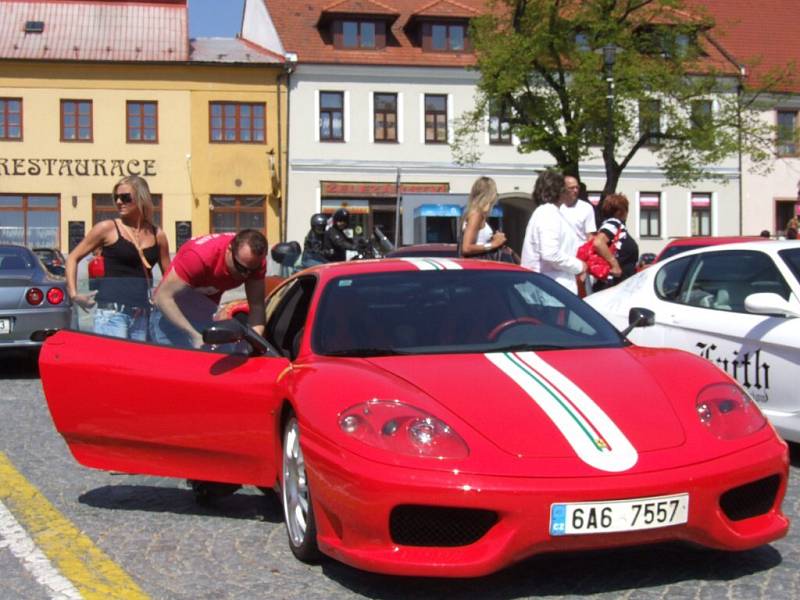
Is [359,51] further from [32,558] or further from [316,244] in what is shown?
[32,558]

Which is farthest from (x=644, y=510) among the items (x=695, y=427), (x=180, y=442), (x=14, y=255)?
(x=14, y=255)

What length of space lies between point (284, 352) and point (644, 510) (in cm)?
195

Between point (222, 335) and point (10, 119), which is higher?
point (10, 119)

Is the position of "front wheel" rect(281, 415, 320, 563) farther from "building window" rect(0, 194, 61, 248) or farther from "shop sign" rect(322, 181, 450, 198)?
"shop sign" rect(322, 181, 450, 198)

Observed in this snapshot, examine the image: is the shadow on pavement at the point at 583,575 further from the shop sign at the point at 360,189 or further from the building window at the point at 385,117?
the building window at the point at 385,117

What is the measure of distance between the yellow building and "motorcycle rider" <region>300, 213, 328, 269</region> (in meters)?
25.0

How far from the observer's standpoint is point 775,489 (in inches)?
164

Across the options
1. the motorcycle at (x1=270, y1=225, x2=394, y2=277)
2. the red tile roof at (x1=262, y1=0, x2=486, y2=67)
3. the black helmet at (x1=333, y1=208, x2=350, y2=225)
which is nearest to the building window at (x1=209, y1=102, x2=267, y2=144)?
the red tile roof at (x1=262, y1=0, x2=486, y2=67)

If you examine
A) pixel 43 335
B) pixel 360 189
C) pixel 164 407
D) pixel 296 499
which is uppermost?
pixel 360 189

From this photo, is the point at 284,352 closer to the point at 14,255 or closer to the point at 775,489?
the point at 775,489

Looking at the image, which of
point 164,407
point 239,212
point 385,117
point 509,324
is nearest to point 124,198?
point 164,407

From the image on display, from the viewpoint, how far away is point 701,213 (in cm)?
4366

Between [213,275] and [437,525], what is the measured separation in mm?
2536

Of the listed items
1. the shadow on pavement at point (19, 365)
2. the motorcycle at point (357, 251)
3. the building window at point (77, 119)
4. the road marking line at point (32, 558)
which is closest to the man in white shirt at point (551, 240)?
the road marking line at point (32, 558)
